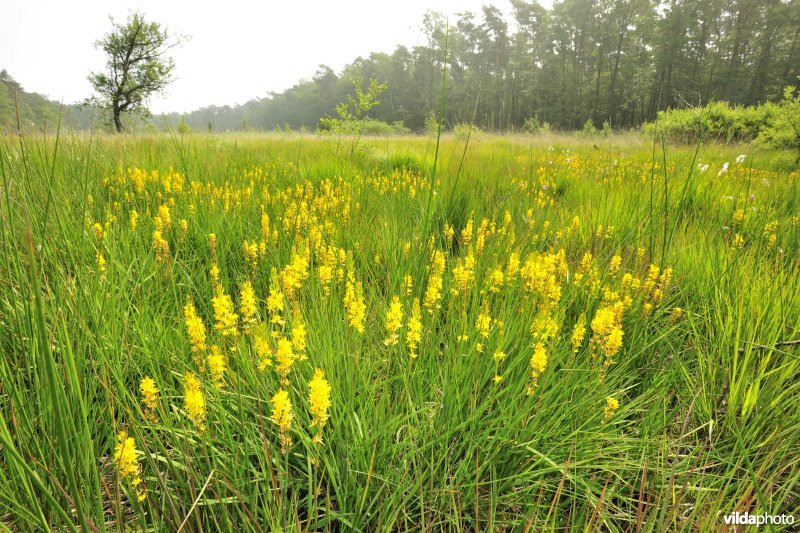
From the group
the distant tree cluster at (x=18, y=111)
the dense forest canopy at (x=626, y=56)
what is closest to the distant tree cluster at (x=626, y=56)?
the dense forest canopy at (x=626, y=56)

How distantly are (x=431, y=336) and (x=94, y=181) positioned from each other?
3139 mm

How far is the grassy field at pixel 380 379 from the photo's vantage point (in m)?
0.89

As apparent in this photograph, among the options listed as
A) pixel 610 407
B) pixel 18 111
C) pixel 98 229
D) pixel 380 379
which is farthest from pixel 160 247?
pixel 610 407

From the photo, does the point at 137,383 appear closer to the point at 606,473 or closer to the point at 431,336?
the point at 431,336

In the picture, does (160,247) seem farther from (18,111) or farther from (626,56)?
(626,56)

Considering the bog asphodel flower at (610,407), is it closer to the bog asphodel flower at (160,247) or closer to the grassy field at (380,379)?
the grassy field at (380,379)

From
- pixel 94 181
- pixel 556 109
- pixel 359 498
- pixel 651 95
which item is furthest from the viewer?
pixel 556 109

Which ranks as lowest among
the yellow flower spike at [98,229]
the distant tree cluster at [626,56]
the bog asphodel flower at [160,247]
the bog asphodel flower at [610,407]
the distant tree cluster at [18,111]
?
the bog asphodel flower at [610,407]

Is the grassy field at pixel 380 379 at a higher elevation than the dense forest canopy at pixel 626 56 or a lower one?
lower

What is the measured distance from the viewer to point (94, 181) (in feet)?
9.76

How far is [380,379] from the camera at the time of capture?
1352mm

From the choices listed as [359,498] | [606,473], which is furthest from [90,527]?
[606,473]

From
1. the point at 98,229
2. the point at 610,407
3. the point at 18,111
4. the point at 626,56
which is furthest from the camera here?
the point at 626,56

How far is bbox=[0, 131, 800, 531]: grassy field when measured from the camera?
Answer: 887 mm
